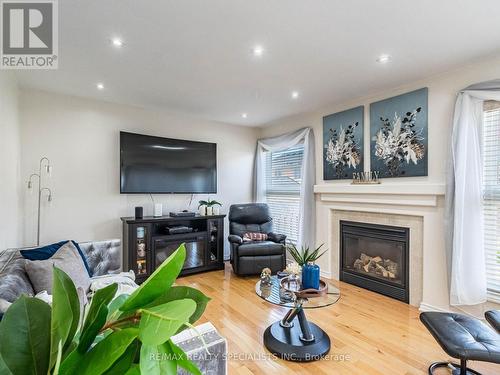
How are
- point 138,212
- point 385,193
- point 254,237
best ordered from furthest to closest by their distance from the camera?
point 254,237 → point 138,212 → point 385,193

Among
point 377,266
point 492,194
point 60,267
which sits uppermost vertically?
point 492,194

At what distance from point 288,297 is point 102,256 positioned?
6.26 feet

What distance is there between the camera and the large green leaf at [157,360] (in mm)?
350

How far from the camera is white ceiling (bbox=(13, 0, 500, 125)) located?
1738mm

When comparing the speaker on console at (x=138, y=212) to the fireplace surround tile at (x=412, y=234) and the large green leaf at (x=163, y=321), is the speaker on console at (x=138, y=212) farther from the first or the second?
the large green leaf at (x=163, y=321)

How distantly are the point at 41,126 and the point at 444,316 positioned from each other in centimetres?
447

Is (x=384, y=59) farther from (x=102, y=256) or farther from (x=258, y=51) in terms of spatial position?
(x=102, y=256)

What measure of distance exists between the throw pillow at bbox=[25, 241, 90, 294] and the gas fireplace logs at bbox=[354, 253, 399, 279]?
3.07 m

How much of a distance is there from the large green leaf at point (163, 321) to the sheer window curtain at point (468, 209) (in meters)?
2.94

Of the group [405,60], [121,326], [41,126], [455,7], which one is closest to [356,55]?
[405,60]

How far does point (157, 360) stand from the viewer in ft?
1.20

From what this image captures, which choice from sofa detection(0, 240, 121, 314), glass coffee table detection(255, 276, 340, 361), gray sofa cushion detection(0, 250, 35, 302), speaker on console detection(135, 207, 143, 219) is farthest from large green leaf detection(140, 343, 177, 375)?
speaker on console detection(135, 207, 143, 219)

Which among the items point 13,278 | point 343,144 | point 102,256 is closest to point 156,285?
point 13,278

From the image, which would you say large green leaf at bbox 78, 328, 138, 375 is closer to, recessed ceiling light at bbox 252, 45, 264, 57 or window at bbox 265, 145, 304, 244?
recessed ceiling light at bbox 252, 45, 264, 57
